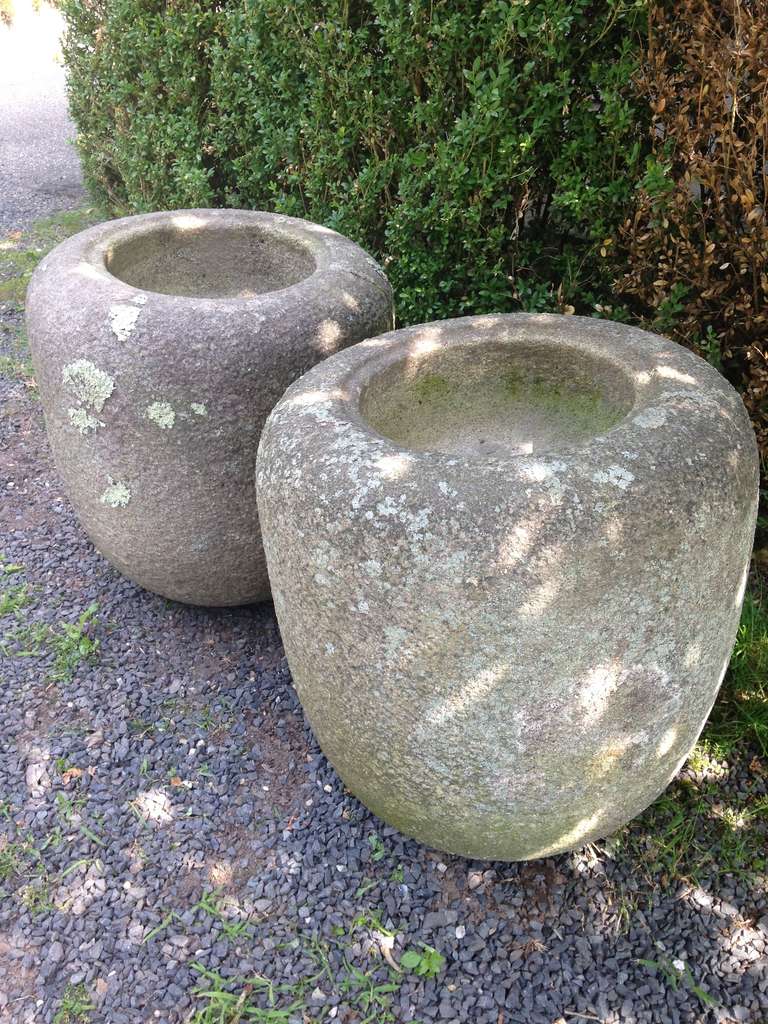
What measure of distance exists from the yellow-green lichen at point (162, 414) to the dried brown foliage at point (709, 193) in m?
1.49

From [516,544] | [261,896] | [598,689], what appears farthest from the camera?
[261,896]

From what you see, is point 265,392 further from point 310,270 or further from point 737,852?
point 737,852

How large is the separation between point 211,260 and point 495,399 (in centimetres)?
133

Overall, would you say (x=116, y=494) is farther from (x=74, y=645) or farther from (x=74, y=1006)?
(x=74, y=1006)

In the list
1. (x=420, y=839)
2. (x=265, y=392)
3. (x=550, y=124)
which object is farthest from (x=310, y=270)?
(x=420, y=839)

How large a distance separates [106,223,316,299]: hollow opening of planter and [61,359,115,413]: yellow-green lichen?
0.66 metres

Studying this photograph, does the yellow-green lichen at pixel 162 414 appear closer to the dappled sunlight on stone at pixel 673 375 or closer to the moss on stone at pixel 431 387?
the moss on stone at pixel 431 387

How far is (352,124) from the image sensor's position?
11.2 ft

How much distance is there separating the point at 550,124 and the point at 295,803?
2.25 metres

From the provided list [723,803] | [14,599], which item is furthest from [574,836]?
[14,599]

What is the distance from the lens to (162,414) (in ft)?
7.52

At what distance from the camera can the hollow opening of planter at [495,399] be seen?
2154mm

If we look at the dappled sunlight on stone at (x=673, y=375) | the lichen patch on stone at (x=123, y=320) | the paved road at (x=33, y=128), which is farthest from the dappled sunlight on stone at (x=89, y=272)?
the paved road at (x=33, y=128)

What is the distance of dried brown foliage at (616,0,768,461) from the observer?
2.28m
